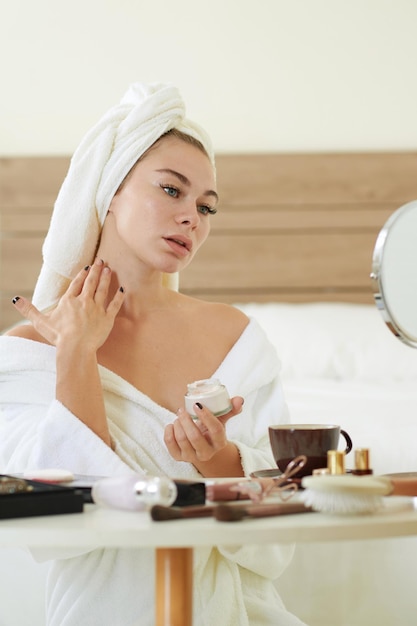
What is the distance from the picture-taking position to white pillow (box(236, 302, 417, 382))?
3020 mm

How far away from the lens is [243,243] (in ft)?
12.5

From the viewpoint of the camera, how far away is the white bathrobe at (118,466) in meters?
1.25

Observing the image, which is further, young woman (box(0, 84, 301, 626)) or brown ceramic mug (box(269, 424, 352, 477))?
young woman (box(0, 84, 301, 626))

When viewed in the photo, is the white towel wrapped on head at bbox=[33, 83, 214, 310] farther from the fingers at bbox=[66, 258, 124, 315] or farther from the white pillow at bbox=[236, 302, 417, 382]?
the white pillow at bbox=[236, 302, 417, 382]

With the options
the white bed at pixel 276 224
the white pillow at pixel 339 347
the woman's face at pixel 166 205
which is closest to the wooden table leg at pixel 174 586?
the woman's face at pixel 166 205

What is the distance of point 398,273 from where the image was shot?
1.24 meters

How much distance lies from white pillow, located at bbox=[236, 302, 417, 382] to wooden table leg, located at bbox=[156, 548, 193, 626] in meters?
2.14

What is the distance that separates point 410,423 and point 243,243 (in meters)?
1.84

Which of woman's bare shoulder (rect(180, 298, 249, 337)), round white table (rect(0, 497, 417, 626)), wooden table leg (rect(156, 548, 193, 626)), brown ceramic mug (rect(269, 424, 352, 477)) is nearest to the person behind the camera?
round white table (rect(0, 497, 417, 626))

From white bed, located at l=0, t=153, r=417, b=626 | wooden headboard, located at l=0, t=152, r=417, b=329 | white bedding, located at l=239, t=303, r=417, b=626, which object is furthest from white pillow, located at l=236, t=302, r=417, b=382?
wooden headboard, located at l=0, t=152, r=417, b=329

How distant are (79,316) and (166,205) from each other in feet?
0.79

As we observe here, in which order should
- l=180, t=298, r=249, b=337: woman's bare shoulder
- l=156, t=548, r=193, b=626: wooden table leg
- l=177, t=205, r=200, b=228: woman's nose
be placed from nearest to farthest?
l=156, t=548, r=193, b=626: wooden table leg, l=177, t=205, r=200, b=228: woman's nose, l=180, t=298, r=249, b=337: woman's bare shoulder

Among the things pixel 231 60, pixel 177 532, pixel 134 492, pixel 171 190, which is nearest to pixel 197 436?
pixel 134 492

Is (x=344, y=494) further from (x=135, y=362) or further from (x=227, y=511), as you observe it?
(x=135, y=362)
